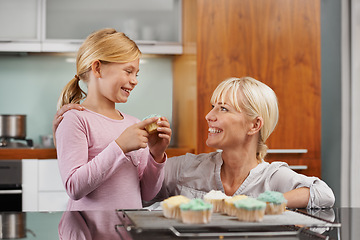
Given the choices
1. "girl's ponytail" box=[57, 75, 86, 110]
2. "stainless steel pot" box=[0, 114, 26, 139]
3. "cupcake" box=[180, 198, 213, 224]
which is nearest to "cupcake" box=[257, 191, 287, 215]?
"cupcake" box=[180, 198, 213, 224]

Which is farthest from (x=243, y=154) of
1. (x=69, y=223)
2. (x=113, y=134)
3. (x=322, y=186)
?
(x=69, y=223)

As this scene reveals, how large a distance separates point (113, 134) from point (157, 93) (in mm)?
2279

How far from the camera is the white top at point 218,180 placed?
1.31m

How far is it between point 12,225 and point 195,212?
1.30 feet

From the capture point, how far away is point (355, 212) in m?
1.20

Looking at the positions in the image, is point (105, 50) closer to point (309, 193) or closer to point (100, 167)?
point (100, 167)

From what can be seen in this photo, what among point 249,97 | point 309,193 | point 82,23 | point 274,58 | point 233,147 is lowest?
point 309,193

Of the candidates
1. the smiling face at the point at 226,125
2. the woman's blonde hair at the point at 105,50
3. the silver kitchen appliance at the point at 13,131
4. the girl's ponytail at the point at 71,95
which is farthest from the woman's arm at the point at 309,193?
the silver kitchen appliance at the point at 13,131

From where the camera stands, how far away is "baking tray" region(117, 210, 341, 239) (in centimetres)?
81

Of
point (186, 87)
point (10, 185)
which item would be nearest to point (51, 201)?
point (10, 185)

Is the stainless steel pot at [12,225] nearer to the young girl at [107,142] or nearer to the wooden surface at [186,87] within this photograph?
the young girl at [107,142]

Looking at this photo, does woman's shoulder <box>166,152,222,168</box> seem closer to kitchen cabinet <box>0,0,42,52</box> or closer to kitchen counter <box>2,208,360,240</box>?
kitchen counter <box>2,208,360,240</box>

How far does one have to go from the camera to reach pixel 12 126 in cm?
322

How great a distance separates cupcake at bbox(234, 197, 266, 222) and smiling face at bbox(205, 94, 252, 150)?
2.13ft
